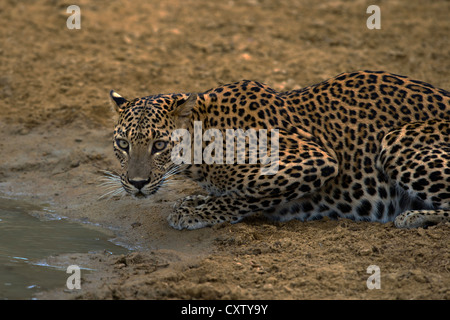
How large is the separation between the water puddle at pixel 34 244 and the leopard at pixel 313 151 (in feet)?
2.78

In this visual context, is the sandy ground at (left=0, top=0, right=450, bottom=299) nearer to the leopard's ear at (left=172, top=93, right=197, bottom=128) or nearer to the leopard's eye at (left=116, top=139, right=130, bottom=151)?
the leopard's eye at (left=116, top=139, right=130, bottom=151)

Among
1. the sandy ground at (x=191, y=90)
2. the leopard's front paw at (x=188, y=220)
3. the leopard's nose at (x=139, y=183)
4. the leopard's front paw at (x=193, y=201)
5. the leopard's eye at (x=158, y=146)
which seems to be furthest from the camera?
the leopard's front paw at (x=193, y=201)

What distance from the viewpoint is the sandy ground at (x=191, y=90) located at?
6027 millimetres

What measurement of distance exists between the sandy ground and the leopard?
0.81ft

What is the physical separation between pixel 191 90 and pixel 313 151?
185 inches

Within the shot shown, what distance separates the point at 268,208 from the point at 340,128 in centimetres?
120

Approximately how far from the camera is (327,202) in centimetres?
744

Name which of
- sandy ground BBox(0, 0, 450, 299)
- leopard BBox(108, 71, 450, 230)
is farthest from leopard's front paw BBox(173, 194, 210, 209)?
leopard BBox(108, 71, 450, 230)

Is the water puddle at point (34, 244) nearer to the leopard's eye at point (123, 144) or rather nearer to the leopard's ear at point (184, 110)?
the leopard's eye at point (123, 144)

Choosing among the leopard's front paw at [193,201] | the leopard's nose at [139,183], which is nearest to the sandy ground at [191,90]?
the leopard's front paw at [193,201]

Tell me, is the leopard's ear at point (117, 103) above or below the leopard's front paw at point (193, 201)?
above

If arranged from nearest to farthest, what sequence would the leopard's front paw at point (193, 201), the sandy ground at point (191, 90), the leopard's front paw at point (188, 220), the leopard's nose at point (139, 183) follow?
the sandy ground at point (191, 90) < the leopard's nose at point (139, 183) < the leopard's front paw at point (188, 220) < the leopard's front paw at point (193, 201)

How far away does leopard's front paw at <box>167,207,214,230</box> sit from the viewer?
747 centimetres
